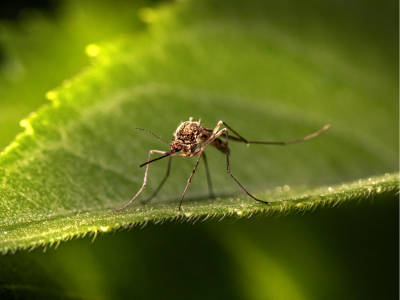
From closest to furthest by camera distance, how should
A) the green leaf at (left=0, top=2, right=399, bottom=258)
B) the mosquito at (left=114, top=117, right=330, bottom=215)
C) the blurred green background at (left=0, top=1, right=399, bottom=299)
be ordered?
1. the blurred green background at (left=0, top=1, right=399, bottom=299)
2. the green leaf at (left=0, top=2, right=399, bottom=258)
3. the mosquito at (left=114, top=117, right=330, bottom=215)

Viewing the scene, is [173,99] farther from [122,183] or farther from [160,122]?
[122,183]

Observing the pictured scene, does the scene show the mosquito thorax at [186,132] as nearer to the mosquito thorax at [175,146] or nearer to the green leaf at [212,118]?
the mosquito thorax at [175,146]

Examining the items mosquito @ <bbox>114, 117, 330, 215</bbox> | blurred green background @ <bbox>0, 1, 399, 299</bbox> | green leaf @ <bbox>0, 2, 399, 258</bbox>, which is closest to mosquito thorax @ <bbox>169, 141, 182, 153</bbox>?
mosquito @ <bbox>114, 117, 330, 215</bbox>

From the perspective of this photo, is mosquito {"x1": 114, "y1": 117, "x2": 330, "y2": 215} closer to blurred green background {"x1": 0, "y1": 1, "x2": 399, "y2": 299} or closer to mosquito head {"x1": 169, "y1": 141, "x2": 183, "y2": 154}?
mosquito head {"x1": 169, "y1": 141, "x2": 183, "y2": 154}

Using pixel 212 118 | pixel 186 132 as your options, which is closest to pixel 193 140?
pixel 186 132

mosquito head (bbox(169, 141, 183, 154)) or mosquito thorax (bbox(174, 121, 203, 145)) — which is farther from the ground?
mosquito thorax (bbox(174, 121, 203, 145))

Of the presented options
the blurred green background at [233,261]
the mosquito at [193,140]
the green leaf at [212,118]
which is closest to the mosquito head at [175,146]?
the mosquito at [193,140]

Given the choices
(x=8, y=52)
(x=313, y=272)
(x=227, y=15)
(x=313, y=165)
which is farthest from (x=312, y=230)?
(x=8, y=52)

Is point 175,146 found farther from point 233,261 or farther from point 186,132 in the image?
point 233,261
